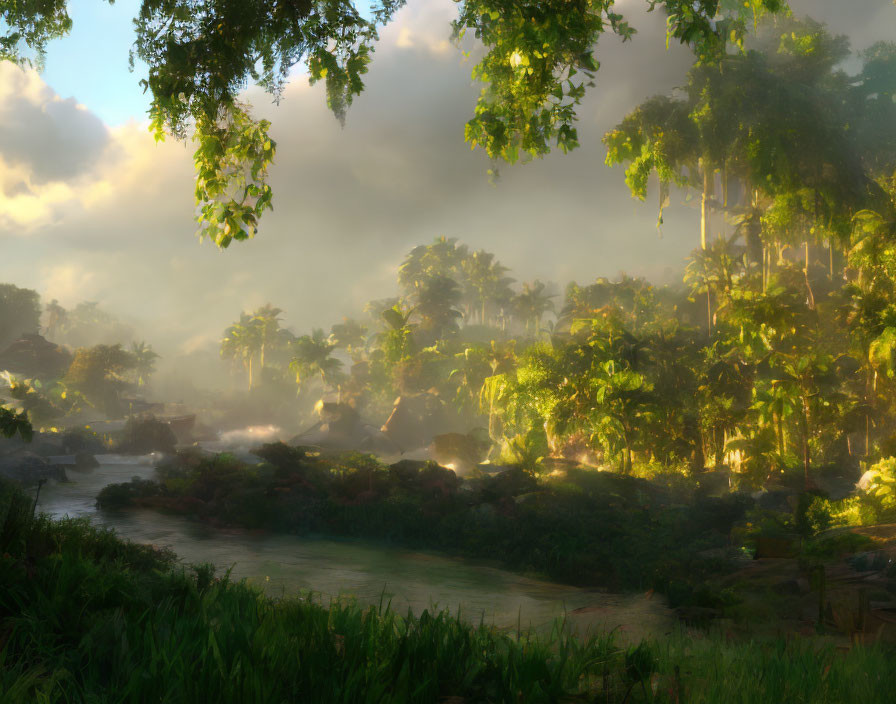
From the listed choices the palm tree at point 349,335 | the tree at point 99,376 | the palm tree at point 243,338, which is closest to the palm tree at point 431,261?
the palm tree at point 349,335

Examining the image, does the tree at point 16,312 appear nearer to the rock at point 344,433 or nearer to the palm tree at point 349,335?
the palm tree at point 349,335

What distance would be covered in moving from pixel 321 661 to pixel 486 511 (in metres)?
14.0

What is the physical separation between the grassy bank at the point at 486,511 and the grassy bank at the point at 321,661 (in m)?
7.25

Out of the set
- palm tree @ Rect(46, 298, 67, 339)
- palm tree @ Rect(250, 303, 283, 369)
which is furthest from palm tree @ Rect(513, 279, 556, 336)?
palm tree @ Rect(46, 298, 67, 339)

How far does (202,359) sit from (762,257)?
404ft

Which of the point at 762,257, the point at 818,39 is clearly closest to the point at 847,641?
the point at 762,257

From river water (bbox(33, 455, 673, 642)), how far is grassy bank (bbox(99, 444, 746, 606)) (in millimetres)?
800

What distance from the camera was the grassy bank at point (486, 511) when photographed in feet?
43.5

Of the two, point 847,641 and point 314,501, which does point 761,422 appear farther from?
point 847,641

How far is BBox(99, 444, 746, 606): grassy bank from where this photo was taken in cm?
1325

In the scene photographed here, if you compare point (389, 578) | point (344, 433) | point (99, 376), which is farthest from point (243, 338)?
point (389, 578)

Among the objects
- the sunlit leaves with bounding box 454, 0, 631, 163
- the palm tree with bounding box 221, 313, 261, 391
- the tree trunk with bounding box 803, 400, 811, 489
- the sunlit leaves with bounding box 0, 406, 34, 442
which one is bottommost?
the sunlit leaves with bounding box 0, 406, 34, 442

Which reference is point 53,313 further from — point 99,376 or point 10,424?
point 10,424

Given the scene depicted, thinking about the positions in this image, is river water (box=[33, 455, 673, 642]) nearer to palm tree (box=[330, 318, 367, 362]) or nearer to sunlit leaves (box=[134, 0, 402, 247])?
sunlit leaves (box=[134, 0, 402, 247])
